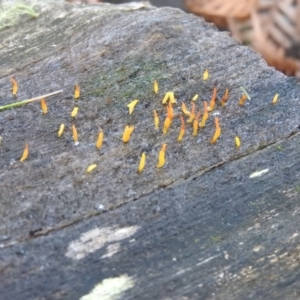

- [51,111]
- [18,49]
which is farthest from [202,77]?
[18,49]

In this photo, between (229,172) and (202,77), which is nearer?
(229,172)

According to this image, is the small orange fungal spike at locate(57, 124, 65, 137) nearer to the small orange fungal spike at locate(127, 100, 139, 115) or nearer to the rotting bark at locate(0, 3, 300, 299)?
the rotting bark at locate(0, 3, 300, 299)

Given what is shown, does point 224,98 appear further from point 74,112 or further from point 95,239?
point 95,239

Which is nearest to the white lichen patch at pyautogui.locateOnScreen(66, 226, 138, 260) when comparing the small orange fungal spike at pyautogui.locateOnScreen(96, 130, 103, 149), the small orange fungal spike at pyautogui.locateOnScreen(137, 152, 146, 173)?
the small orange fungal spike at pyautogui.locateOnScreen(137, 152, 146, 173)

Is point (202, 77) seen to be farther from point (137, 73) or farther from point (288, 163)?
point (288, 163)

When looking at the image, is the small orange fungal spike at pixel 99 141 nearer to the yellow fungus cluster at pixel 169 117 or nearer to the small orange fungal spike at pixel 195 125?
the yellow fungus cluster at pixel 169 117

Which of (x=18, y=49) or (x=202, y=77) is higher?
(x=18, y=49)

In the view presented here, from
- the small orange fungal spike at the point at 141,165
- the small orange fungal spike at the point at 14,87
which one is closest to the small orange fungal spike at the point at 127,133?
the small orange fungal spike at the point at 141,165
